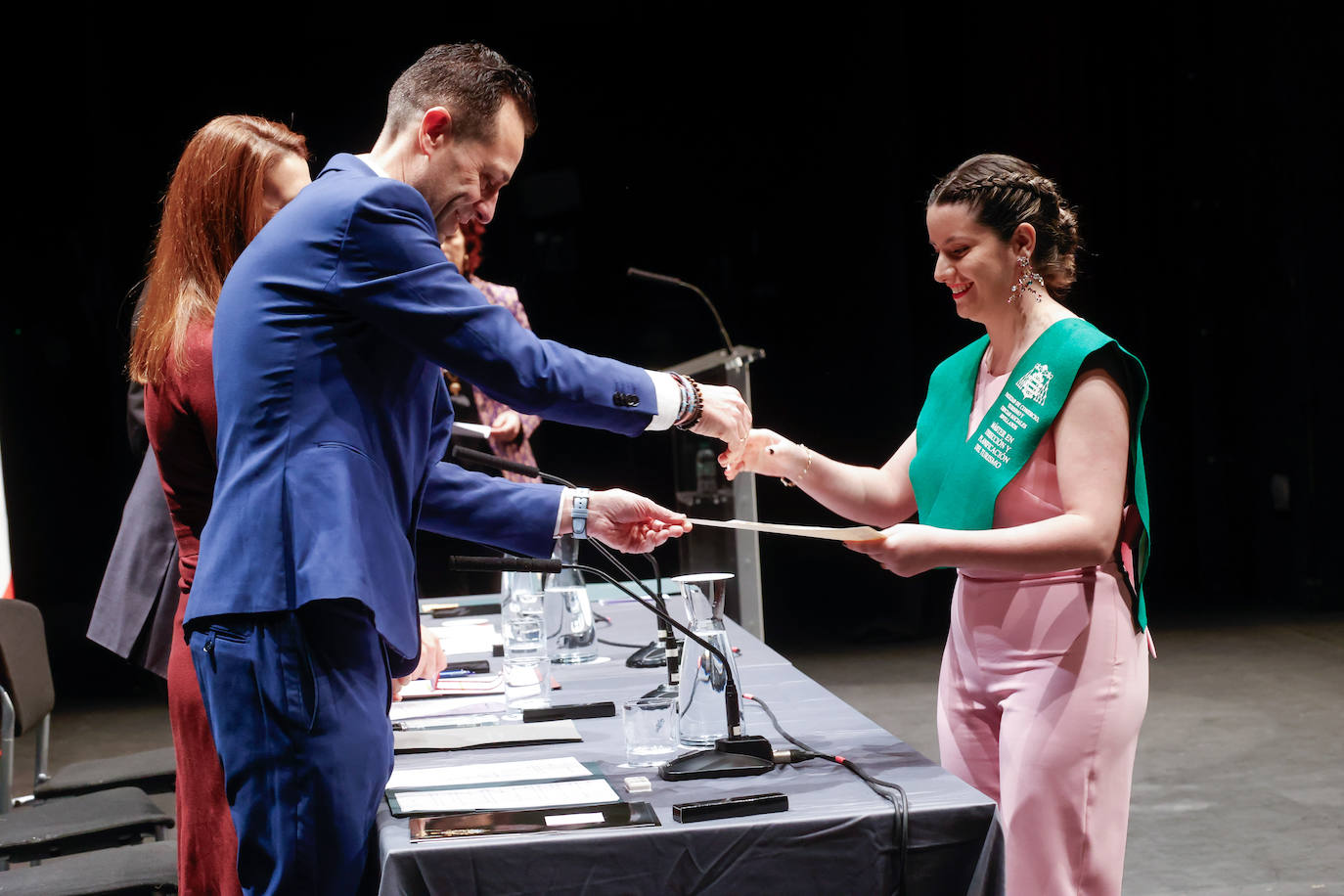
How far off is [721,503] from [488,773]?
87.6 inches

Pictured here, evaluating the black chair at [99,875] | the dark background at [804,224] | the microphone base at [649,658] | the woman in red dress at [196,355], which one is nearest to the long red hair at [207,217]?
the woman in red dress at [196,355]

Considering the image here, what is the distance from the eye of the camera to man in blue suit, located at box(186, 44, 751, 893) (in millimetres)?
1293

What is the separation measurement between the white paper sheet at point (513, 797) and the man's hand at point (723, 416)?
1.64ft

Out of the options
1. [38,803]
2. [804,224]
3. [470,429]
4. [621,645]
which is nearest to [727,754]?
[621,645]

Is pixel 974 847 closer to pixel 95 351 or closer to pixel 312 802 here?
pixel 312 802

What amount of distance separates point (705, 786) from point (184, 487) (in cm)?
90

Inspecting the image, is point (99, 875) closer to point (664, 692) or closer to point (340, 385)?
point (664, 692)

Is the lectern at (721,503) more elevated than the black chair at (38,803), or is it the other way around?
the lectern at (721,503)

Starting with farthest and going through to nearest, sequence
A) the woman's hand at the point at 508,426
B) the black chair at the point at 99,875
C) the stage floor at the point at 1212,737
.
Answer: the woman's hand at the point at 508,426
the stage floor at the point at 1212,737
the black chair at the point at 99,875

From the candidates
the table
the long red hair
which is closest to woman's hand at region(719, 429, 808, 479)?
the table

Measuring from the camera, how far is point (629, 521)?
5.61ft

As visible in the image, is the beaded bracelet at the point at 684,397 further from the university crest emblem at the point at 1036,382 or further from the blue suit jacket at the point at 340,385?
the university crest emblem at the point at 1036,382

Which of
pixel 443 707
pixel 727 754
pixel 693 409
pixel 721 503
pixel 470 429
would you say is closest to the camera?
pixel 727 754

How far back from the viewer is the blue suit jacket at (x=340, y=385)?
129 centimetres
